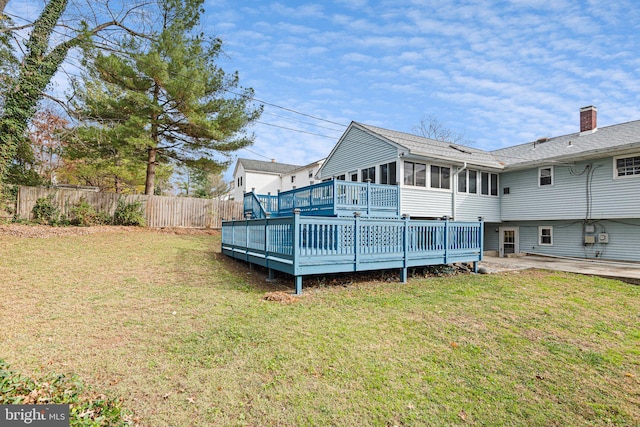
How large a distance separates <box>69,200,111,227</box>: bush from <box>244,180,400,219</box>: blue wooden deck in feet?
23.2

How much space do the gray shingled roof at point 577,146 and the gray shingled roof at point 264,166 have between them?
22217 millimetres

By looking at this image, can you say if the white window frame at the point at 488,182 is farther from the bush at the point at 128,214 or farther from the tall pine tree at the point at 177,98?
the bush at the point at 128,214

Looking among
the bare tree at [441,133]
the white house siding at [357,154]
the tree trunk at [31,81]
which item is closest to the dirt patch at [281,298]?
the white house siding at [357,154]

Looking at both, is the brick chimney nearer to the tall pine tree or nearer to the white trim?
the white trim

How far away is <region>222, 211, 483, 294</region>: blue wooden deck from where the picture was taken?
6.46 meters

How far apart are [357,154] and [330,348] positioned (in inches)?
481

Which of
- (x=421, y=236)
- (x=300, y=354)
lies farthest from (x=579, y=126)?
(x=300, y=354)

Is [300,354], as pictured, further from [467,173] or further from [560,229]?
[560,229]

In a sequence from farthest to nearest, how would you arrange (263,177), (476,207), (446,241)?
(263,177) < (476,207) < (446,241)

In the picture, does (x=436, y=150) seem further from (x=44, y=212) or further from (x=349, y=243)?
(x=44, y=212)

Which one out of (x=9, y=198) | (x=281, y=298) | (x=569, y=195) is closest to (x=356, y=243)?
(x=281, y=298)

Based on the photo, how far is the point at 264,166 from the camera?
3338cm

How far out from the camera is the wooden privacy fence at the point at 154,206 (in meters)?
12.9

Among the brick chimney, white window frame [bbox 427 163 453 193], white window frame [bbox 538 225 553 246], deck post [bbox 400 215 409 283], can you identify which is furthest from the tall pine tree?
the brick chimney
